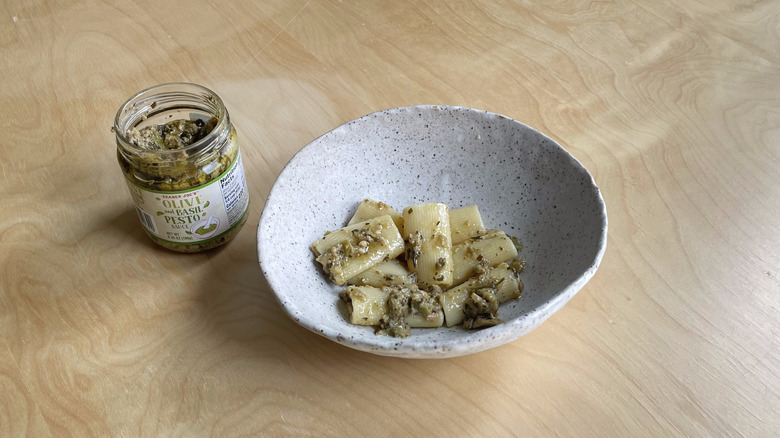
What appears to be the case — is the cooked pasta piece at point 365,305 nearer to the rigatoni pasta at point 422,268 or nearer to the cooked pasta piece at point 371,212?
the rigatoni pasta at point 422,268

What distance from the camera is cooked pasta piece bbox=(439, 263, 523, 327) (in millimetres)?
976

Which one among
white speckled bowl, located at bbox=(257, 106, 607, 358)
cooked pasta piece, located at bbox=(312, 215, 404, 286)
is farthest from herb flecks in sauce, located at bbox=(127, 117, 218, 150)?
cooked pasta piece, located at bbox=(312, 215, 404, 286)

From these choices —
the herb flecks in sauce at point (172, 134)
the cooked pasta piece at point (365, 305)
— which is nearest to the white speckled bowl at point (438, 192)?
the cooked pasta piece at point (365, 305)

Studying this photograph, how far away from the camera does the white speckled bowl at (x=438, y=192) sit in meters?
0.98

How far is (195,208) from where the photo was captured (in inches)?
40.7

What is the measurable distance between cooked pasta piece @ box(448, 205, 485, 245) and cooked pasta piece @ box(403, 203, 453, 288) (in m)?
0.02

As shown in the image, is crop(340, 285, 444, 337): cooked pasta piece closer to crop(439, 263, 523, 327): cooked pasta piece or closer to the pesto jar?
crop(439, 263, 523, 327): cooked pasta piece

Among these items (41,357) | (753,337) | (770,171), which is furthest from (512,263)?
(41,357)

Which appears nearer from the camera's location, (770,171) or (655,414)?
(655,414)

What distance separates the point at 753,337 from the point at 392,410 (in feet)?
1.82

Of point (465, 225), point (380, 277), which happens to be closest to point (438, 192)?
point (465, 225)

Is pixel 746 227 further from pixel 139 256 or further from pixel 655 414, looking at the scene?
pixel 139 256

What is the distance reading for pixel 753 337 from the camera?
1.03 meters

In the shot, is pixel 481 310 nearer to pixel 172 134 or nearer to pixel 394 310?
pixel 394 310
